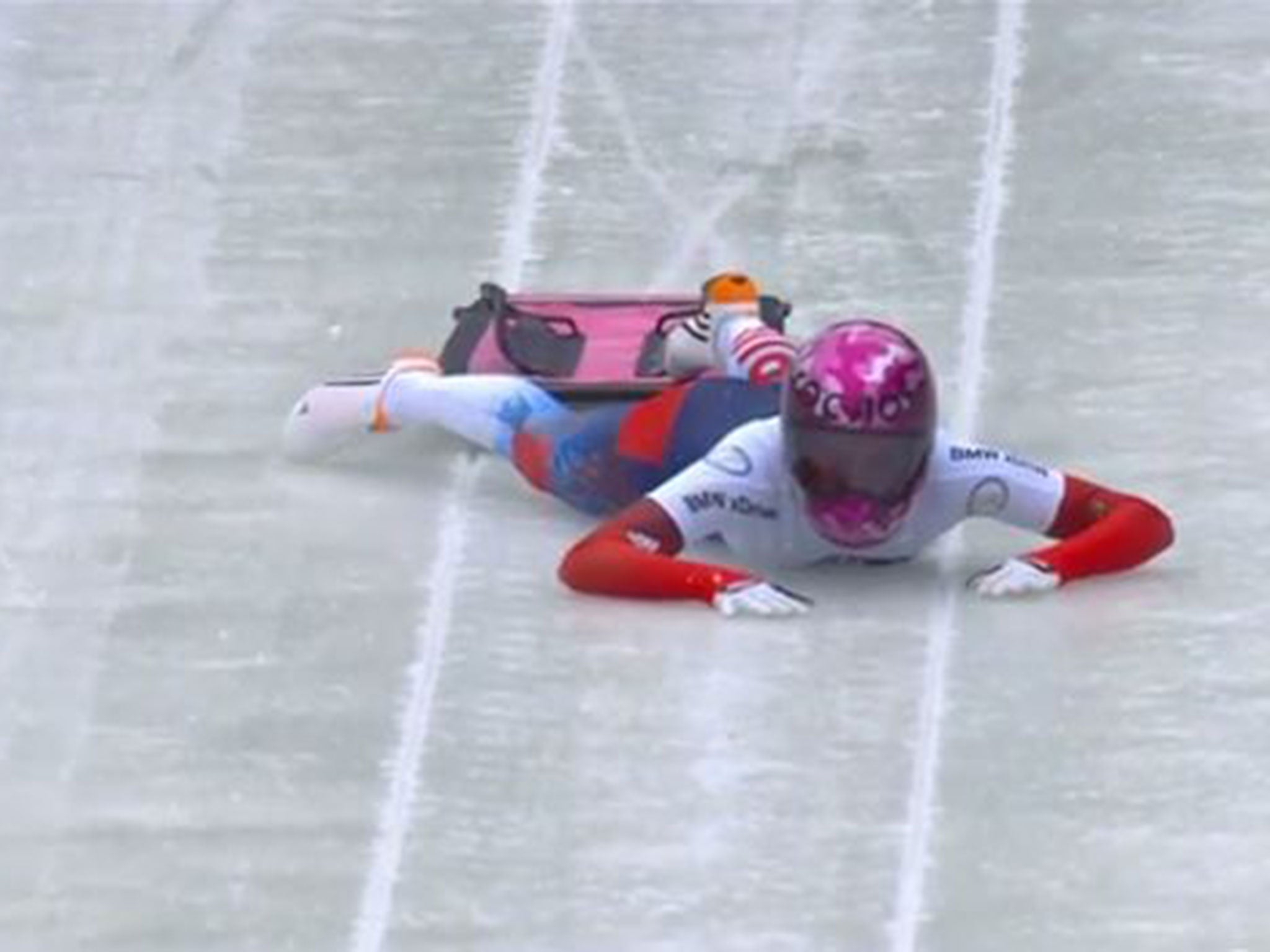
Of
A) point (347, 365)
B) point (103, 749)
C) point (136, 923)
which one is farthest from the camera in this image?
point (347, 365)

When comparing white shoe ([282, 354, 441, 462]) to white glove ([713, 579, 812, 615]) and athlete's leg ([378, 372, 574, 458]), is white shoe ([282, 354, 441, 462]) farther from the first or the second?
white glove ([713, 579, 812, 615])

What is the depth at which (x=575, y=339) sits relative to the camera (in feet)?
36.8

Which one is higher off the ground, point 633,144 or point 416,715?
point 633,144

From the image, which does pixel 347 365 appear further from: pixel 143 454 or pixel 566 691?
pixel 566 691

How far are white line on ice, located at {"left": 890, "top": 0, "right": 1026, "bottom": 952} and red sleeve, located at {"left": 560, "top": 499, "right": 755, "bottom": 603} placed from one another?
42cm

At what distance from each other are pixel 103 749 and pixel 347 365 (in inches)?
68.4

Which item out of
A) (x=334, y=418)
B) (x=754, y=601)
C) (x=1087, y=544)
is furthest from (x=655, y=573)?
(x=334, y=418)

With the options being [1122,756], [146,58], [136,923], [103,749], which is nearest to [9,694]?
[103,749]

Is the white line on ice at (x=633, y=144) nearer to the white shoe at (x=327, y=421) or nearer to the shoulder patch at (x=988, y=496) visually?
the white shoe at (x=327, y=421)


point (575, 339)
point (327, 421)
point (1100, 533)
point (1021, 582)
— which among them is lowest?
point (1021, 582)

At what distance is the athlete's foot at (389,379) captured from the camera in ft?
35.8

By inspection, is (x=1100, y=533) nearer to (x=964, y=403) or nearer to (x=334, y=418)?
(x=964, y=403)

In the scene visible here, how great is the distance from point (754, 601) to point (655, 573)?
18 cm

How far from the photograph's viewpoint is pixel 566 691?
9.95 metres
